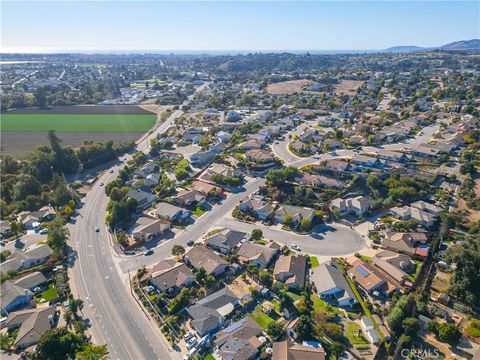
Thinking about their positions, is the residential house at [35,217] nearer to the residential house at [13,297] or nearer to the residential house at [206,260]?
the residential house at [13,297]

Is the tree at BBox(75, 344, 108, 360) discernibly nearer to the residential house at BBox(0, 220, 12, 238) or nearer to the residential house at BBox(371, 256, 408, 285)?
the residential house at BBox(0, 220, 12, 238)

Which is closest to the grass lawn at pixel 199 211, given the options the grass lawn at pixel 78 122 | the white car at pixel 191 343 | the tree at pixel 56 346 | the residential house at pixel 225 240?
the residential house at pixel 225 240

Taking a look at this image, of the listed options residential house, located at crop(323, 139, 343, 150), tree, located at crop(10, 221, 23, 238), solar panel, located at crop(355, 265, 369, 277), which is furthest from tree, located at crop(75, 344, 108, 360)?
residential house, located at crop(323, 139, 343, 150)

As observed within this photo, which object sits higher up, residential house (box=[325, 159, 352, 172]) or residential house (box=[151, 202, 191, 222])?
residential house (box=[325, 159, 352, 172])

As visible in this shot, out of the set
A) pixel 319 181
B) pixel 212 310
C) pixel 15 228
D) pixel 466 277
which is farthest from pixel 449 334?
pixel 15 228

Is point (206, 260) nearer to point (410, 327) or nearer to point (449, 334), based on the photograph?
point (410, 327)
